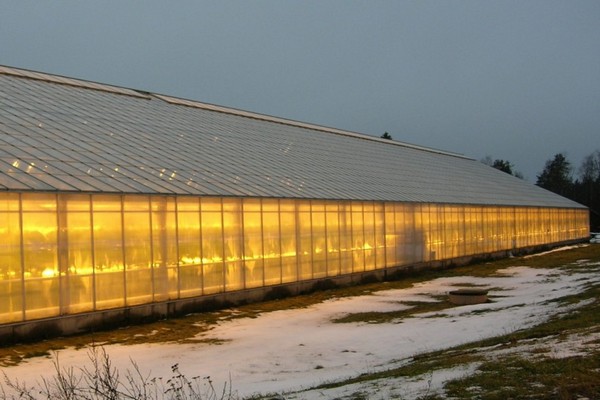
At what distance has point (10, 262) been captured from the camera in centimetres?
1966

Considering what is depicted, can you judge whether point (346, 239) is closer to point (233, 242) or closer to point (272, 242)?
point (272, 242)

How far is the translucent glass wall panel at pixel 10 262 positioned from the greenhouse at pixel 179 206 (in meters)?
0.03

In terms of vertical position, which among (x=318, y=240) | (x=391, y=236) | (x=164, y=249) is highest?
(x=164, y=249)

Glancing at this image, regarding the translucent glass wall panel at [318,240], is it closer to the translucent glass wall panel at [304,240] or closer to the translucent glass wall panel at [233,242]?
the translucent glass wall panel at [304,240]

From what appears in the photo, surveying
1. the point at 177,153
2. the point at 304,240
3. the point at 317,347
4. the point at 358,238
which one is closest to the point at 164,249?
the point at 177,153

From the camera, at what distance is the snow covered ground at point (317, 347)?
14942mm

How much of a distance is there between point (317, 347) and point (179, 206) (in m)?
9.09

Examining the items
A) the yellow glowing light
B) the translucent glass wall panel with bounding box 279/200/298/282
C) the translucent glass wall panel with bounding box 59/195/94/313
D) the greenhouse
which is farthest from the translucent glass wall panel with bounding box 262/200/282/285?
the yellow glowing light

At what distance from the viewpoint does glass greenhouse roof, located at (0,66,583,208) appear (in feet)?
77.4

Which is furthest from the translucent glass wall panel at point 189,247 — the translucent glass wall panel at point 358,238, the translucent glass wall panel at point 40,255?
the translucent glass wall panel at point 358,238

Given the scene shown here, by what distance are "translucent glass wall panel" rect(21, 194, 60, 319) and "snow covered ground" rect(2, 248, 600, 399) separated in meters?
2.12

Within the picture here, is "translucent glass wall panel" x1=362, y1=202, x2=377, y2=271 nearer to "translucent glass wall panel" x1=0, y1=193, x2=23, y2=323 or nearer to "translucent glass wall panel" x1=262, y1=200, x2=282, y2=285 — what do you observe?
"translucent glass wall panel" x1=262, y1=200, x2=282, y2=285

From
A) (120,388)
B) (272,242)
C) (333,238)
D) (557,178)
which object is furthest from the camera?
(557,178)

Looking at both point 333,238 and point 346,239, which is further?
point 346,239
